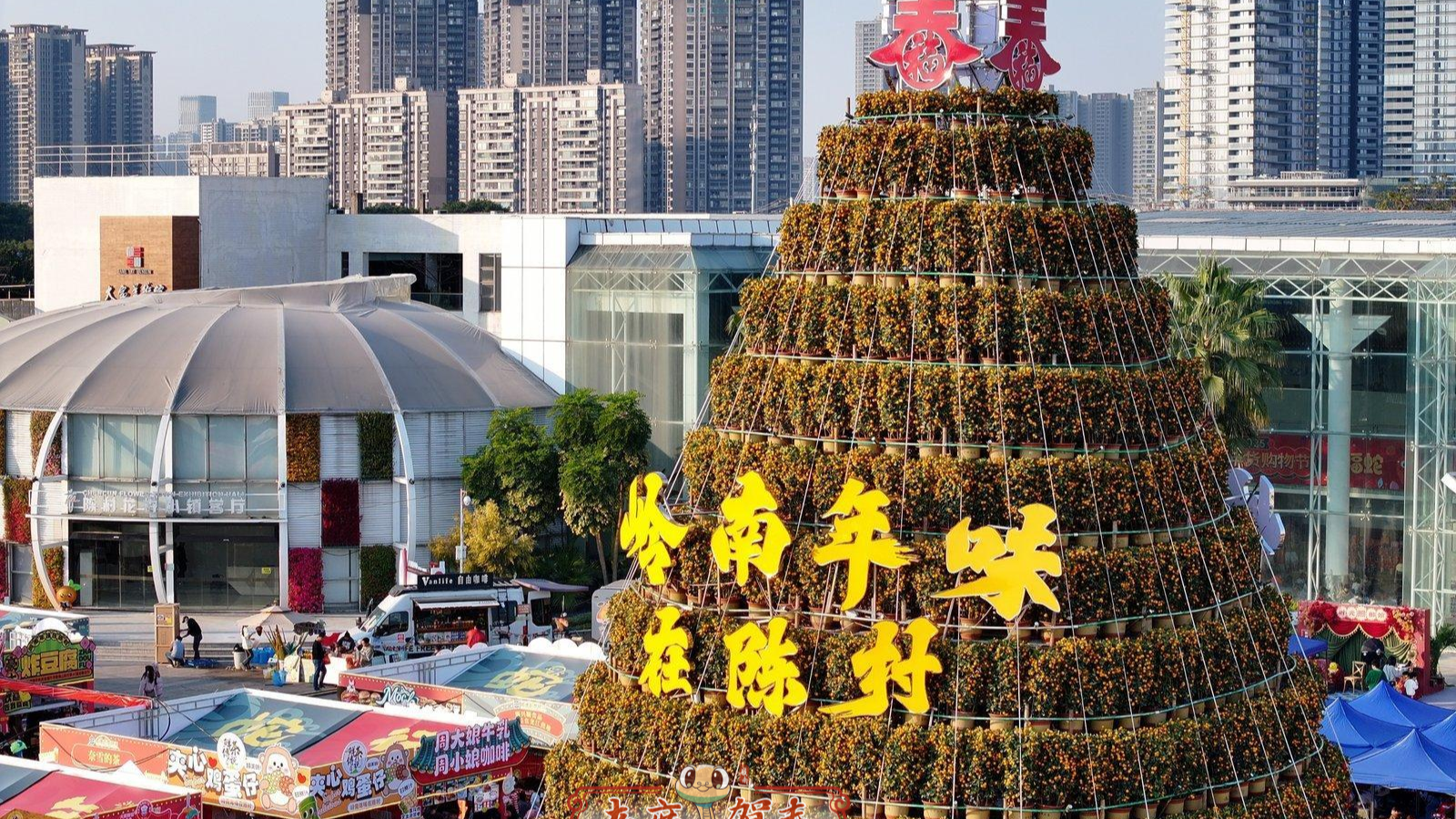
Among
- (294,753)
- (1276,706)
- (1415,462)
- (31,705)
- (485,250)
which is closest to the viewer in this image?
(1276,706)

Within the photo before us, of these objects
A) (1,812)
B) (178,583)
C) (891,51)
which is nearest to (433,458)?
(178,583)

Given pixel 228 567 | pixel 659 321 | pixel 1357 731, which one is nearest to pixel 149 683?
pixel 228 567

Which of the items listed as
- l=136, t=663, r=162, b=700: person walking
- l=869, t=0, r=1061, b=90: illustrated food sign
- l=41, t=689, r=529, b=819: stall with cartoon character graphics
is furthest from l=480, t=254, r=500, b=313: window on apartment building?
l=869, t=0, r=1061, b=90: illustrated food sign

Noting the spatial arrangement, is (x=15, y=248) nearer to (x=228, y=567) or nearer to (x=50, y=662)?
(x=228, y=567)

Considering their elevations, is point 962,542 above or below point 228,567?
above

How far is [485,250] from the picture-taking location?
237ft

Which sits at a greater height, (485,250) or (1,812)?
(485,250)

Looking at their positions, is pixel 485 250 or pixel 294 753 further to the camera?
pixel 485 250

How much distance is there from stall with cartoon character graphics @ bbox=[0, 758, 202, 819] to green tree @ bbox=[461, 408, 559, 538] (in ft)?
96.4

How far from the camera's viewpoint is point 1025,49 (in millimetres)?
26250

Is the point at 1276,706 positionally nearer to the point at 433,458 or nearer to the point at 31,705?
the point at 31,705

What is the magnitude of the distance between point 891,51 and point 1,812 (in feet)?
51.5

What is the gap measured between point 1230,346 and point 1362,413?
6.17 metres

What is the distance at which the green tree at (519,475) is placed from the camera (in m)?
59.7
